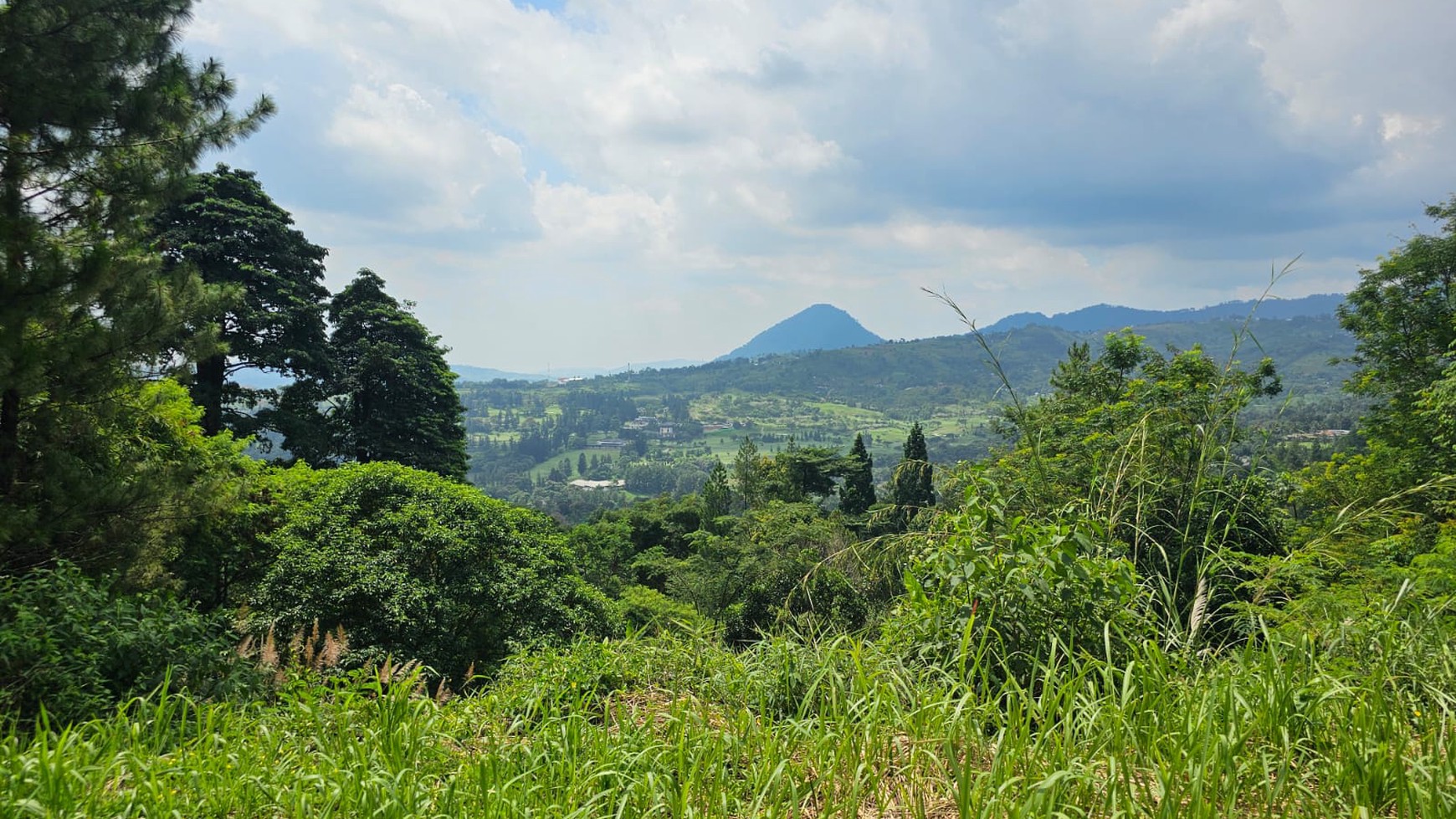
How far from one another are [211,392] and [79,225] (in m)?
13.1

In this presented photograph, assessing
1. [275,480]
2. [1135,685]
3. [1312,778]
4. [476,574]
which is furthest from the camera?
[275,480]

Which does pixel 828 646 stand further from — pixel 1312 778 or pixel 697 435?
pixel 697 435

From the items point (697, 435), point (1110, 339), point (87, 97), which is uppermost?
point (87, 97)

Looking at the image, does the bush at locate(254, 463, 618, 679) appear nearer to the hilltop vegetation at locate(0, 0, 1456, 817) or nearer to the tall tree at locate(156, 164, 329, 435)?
the hilltop vegetation at locate(0, 0, 1456, 817)

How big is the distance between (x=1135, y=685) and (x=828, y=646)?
103cm

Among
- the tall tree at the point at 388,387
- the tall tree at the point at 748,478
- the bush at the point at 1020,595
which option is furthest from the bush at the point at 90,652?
the tall tree at the point at 748,478

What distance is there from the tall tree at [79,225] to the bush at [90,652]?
3.30 feet

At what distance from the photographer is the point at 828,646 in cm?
251

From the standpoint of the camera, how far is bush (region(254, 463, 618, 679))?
24.9ft

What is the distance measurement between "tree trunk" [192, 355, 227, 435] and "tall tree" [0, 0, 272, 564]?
40.1 feet

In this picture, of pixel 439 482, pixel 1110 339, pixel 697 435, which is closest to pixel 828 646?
pixel 439 482

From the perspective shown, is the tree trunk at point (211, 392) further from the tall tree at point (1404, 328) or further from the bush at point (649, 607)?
the tall tree at point (1404, 328)

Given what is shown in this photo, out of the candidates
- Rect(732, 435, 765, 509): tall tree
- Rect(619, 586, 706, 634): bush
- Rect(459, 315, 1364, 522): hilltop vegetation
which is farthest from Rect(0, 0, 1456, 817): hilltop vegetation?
Rect(459, 315, 1364, 522): hilltop vegetation

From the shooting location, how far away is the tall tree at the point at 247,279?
16.6 m
